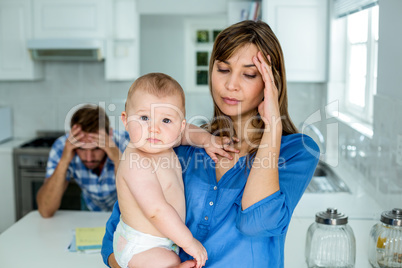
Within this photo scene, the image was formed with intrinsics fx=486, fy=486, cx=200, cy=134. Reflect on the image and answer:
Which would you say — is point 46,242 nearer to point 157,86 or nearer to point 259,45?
point 157,86

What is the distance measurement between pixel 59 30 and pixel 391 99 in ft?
9.07

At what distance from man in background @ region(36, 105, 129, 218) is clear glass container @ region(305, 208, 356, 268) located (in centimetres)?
127

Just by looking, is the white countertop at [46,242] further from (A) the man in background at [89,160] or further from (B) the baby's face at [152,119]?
(B) the baby's face at [152,119]

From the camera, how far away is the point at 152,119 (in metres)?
1.34

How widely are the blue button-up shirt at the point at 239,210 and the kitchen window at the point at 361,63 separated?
5.48ft

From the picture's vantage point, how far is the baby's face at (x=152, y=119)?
1.34 metres

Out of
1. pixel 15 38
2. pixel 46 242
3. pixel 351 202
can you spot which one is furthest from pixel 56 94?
pixel 351 202

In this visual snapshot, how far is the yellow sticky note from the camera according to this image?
192 cm

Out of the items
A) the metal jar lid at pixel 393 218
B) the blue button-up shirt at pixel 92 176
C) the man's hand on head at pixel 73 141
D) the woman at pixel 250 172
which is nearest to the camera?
the woman at pixel 250 172

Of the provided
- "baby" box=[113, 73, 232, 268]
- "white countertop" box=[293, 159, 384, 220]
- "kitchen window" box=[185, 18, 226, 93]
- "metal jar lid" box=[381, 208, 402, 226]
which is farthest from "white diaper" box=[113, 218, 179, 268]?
"kitchen window" box=[185, 18, 226, 93]

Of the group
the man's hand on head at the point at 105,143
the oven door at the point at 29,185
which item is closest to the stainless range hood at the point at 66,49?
the oven door at the point at 29,185

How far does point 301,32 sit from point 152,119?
7.86ft

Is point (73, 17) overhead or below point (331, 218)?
overhead

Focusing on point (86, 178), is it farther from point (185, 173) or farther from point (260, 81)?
point (260, 81)
